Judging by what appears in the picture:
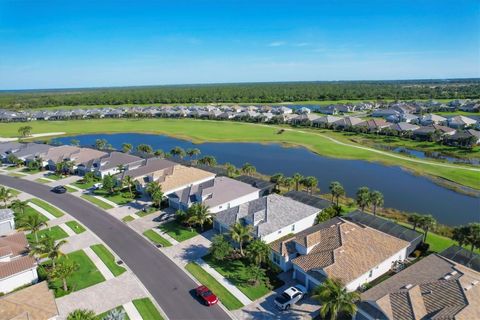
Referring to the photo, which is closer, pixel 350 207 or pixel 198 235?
pixel 198 235

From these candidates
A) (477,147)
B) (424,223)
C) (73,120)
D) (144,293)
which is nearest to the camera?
(144,293)

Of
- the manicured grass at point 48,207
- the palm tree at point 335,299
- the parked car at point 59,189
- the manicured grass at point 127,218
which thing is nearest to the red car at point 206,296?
the palm tree at point 335,299

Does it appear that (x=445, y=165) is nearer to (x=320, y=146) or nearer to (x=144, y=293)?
(x=320, y=146)

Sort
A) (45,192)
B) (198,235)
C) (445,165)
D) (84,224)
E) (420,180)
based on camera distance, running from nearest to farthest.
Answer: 1. (198,235)
2. (84,224)
3. (45,192)
4. (420,180)
5. (445,165)

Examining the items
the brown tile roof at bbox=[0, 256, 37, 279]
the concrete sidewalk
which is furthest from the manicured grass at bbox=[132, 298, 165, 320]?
the brown tile roof at bbox=[0, 256, 37, 279]

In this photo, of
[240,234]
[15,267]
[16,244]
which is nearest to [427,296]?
[240,234]

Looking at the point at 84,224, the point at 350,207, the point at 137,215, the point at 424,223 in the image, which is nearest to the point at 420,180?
the point at 350,207

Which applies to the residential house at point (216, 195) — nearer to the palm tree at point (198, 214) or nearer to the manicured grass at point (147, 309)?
the palm tree at point (198, 214)
